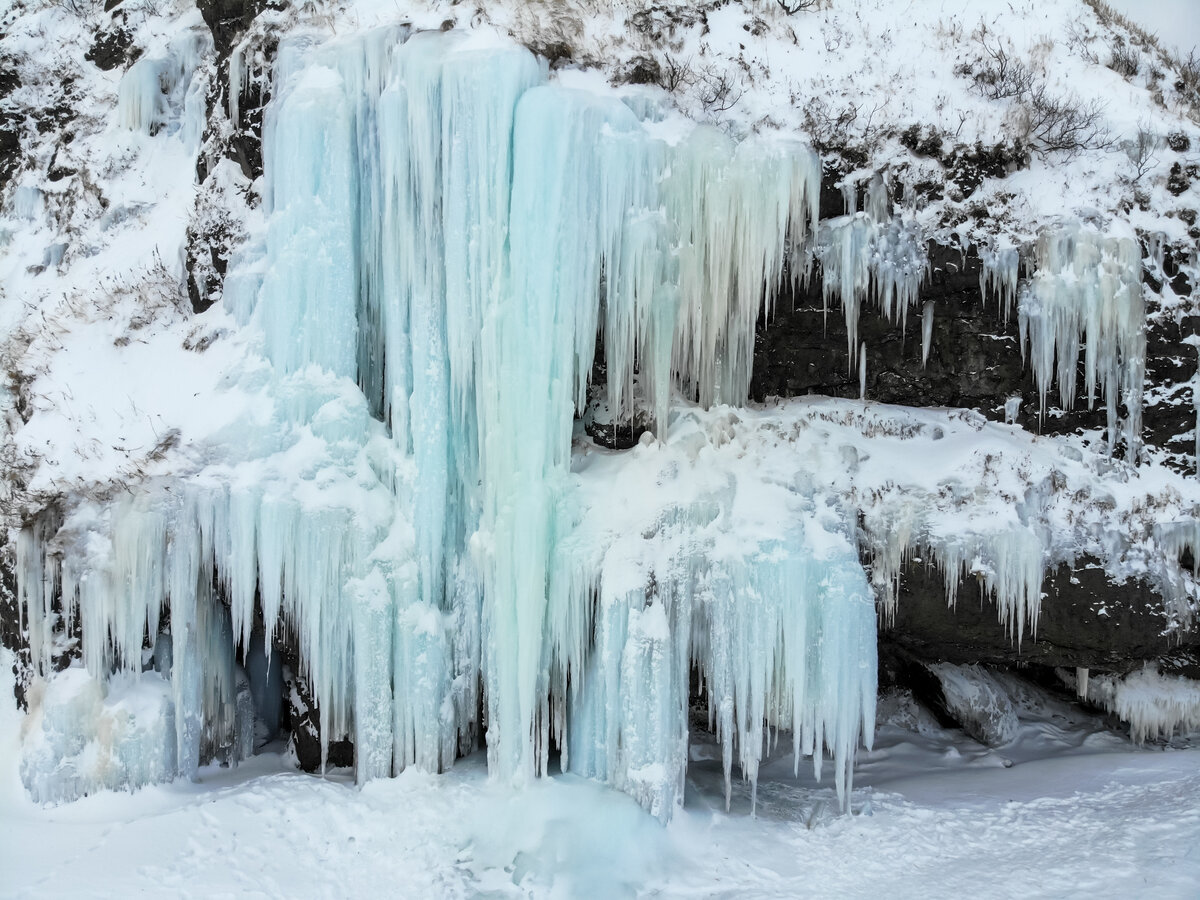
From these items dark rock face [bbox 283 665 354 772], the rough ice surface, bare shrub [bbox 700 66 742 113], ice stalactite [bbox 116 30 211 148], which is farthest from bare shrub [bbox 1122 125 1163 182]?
ice stalactite [bbox 116 30 211 148]

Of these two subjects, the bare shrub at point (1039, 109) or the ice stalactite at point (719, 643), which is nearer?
the ice stalactite at point (719, 643)

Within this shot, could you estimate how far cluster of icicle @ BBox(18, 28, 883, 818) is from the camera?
7.30 m

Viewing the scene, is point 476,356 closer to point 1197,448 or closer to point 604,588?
point 604,588

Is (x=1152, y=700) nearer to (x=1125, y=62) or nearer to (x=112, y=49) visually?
(x=1125, y=62)

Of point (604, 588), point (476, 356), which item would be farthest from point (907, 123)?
point (604, 588)

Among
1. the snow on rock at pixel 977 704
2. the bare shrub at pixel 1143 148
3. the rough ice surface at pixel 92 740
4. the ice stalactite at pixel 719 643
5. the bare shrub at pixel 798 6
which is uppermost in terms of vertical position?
the bare shrub at pixel 798 6

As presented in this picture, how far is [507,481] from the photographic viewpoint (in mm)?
7473

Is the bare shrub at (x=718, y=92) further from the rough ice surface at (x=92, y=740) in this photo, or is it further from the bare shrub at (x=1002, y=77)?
Answer: the rough ice surface at (x=92, y=740)

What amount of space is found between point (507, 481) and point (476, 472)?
17.7 inches

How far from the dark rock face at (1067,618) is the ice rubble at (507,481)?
0.58 feet

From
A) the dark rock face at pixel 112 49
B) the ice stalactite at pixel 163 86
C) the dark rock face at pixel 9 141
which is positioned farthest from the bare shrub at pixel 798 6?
the dark rock face at pixel 9 141

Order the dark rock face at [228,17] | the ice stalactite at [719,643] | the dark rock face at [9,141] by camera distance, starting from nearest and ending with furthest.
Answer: the ice stalactite at [719,643]
the dark rock face at [228,17]
the dark rock face at [9,141]

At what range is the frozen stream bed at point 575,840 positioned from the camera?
6.56 m

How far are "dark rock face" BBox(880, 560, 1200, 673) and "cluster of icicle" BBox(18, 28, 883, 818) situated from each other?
74 centimetres
